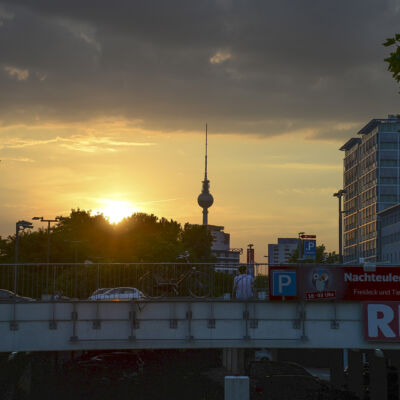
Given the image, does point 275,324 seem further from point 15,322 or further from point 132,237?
point 132,237

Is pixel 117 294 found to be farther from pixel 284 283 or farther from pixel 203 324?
pixel 284 283

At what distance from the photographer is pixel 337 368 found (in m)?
59.3

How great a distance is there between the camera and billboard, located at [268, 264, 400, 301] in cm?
3441

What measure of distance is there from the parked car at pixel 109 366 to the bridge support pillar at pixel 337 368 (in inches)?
577

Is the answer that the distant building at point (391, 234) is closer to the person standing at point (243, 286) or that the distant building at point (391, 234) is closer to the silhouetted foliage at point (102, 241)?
the silhouetted foliage at point (102, 241)

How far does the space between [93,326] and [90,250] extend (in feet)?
375

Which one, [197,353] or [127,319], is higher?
[127,319]

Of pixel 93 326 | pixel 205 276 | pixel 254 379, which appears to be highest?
pixel 205 276

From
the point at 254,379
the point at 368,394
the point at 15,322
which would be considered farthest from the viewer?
the point at 254,379

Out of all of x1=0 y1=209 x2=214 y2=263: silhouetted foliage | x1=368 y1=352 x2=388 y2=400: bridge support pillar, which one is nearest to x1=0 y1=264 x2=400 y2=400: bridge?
x1=368 y1=352 x2=388 y2=400: bridge support pillar

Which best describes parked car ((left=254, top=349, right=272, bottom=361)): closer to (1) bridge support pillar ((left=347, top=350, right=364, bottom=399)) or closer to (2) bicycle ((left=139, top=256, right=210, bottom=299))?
(1) bridge support pillar ((left=347, top=350, right=364, bottom=399))

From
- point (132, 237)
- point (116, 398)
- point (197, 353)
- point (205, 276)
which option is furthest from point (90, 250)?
point (205, 276)

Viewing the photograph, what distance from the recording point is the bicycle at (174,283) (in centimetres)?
3528

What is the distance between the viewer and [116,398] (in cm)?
5434
